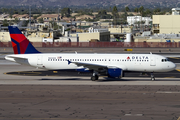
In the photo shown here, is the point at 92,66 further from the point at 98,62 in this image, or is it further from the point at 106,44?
the point at 106,44

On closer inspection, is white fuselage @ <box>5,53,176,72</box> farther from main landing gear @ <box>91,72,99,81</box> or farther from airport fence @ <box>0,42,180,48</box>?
airport fence @ <box>0,42,180,48</box>

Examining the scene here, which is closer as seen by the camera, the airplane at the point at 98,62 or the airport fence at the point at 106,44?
the airplane at the point at 98,62

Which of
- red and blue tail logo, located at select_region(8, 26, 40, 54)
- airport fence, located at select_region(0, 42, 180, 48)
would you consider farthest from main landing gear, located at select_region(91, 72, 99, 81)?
airport fence, located at select_region(0, 42, 180, 48)

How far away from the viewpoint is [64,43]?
339 ft

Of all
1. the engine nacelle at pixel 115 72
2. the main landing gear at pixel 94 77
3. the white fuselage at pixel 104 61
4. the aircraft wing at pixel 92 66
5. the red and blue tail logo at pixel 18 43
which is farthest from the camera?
the red and blue tail logo at pixel 18 43

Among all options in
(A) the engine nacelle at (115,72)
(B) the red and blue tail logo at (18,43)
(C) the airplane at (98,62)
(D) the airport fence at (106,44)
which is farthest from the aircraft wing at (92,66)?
(D) the airport fence at (106,44)

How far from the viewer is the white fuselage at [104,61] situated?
134 feet

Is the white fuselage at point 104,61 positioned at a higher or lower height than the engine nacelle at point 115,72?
higher

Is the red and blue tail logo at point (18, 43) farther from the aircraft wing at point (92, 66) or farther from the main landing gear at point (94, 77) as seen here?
the main landing gear at point (94, 77)

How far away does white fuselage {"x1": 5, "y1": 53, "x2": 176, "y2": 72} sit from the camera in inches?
1608
